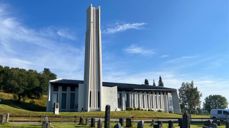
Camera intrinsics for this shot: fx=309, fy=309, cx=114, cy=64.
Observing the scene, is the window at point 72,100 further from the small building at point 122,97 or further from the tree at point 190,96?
the tree at point 190,96

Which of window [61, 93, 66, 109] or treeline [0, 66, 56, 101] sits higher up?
treeline [0, 66, 56, 101]

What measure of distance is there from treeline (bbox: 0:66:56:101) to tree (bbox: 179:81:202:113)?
47.4 meters

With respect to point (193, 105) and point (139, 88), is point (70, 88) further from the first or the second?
point (193, 105)

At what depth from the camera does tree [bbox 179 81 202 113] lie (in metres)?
106

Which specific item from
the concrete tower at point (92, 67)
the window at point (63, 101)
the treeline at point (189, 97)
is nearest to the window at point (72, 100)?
the window at point (63, 101)

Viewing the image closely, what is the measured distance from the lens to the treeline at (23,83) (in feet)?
316

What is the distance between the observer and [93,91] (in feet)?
251

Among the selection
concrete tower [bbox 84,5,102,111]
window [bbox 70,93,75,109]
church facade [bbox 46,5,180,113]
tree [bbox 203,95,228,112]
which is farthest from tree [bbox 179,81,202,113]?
tree [bbox 203,95,228,112]

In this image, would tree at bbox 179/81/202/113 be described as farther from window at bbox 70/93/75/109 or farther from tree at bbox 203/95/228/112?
tree at bbox 203/95/228/112

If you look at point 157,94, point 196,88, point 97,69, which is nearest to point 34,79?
point 97,69

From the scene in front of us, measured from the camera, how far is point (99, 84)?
252ft

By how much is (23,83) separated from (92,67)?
30.5 m

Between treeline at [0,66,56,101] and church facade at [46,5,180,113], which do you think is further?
treeline at [0,66,56,101]

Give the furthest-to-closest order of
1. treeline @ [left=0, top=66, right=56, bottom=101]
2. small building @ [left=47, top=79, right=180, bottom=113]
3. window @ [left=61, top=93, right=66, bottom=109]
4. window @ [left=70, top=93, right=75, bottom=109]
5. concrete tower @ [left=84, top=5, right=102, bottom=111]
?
treeline @ [left=0, top=66, right=56, bottom=101]
window @ [left=70, top=93, right=75, bottom=109]
window @ [left=61, top=93, right=66, bottom=109]
small building @ [left=47, top=79, right=180, bottom=113]
concrete tower @ [left=84, top=5, right=102, bottom=111]
